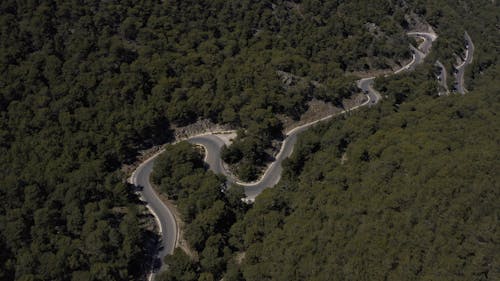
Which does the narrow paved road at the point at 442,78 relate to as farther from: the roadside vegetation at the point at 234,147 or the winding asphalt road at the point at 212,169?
the winding asphalt road at the point at 212,169

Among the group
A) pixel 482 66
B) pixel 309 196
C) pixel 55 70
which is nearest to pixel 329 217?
pixel 309 196

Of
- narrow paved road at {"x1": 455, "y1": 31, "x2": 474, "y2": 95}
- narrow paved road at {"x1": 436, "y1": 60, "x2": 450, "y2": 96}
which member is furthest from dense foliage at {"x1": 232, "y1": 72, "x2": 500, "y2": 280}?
narrow paved road at {"x1": 455, "y1": 31, "x2": 474, "y2": 95}

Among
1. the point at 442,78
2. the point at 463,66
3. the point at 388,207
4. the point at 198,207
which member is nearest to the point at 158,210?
the point at 198,207

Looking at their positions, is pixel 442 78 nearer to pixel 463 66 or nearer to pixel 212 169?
pixel 463 66

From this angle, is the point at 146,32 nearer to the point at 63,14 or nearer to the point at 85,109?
the point at 63,14

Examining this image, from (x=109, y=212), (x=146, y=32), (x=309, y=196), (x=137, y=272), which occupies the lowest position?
(x=137, y=272)

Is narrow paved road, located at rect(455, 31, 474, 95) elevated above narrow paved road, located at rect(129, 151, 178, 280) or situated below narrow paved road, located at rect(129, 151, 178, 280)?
above

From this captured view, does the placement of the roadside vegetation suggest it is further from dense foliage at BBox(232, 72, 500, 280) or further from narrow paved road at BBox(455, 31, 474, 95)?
narrow paved road at BBox(455, 31, 474, 95)

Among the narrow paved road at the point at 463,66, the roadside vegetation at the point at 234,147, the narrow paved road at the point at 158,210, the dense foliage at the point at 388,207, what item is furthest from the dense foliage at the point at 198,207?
the narrow paved road at the point at 463,66
